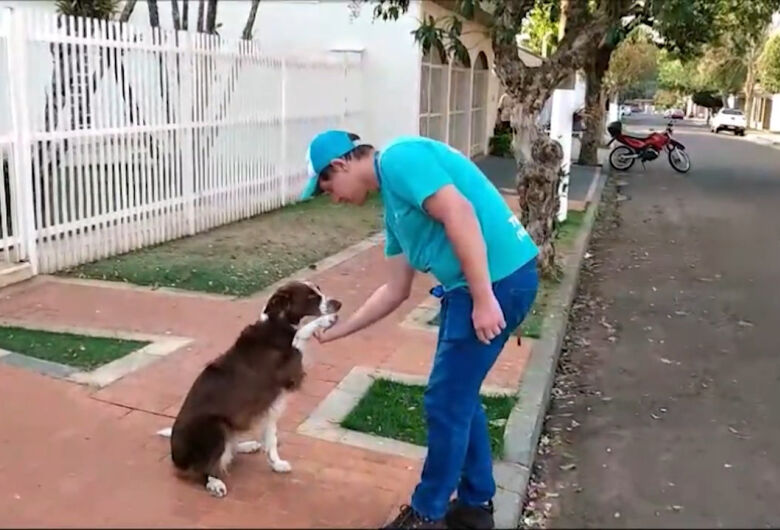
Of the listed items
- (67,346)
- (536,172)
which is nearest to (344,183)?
(67,346)

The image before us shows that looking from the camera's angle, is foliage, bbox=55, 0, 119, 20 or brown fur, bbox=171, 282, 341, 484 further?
foliage, bbox=55, 0, 119, 20

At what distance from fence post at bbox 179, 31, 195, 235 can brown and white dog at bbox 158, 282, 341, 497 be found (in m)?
6.78

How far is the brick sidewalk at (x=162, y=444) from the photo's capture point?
11.9ft

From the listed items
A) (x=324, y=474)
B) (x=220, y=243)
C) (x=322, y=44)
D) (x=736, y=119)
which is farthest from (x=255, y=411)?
(x=736, y=119)

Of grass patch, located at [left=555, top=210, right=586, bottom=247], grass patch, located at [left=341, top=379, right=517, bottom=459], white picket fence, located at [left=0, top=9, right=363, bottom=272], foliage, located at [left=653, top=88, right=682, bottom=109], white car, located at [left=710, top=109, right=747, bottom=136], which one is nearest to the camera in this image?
grass patch, located at [left=341, top=379, right=517, bottom=459]

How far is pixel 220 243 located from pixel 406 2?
337cm

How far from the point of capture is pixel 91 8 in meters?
17.0

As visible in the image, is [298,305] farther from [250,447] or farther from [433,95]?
[433,95]

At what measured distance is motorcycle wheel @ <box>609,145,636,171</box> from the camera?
76.7 ft

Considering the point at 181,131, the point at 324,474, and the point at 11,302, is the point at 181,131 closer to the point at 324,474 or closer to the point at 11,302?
the point at 11,302

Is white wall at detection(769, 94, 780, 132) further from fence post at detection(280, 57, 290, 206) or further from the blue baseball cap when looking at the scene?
the blue baseball cap

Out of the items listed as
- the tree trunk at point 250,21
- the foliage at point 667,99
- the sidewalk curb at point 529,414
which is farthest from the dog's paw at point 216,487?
the foliage at point 667,99

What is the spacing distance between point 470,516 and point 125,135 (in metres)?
6.85

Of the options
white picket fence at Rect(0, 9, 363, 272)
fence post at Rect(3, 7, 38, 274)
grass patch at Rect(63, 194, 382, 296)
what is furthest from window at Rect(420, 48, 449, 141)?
fence post at Rect(3, 7, 38, 274)
